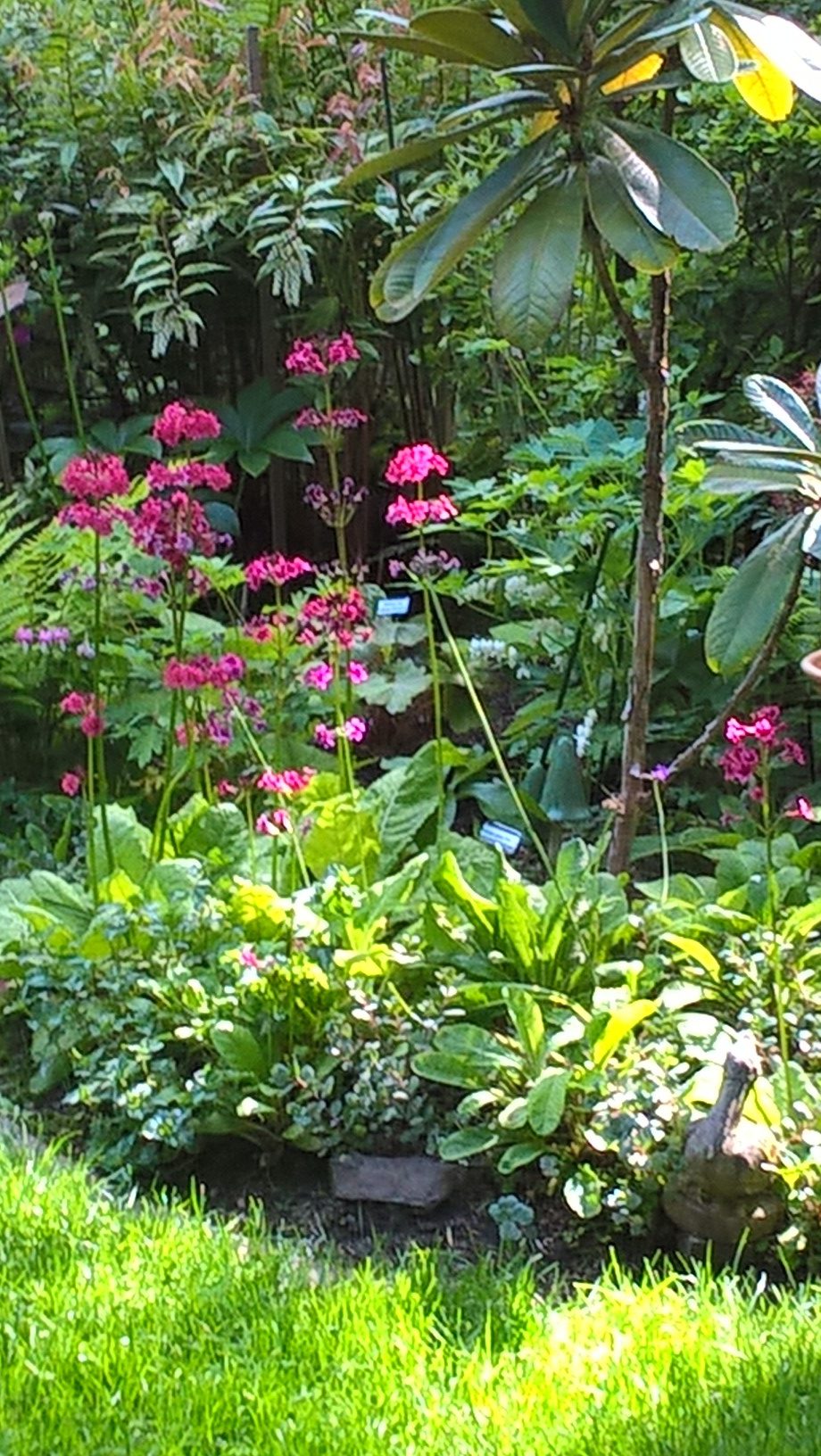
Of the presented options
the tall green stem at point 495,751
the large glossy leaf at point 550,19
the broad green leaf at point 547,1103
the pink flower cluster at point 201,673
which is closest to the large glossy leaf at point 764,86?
the large glossy leaf at point 550,19

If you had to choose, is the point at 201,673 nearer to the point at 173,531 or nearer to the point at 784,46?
the point at 173,531

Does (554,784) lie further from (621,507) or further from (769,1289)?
(769,1289)

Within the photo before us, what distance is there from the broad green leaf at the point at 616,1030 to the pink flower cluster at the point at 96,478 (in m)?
1.17

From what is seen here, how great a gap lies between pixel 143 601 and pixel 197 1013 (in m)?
1.40

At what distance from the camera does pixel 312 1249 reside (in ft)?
7.07

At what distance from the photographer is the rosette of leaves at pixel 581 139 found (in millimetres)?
2102

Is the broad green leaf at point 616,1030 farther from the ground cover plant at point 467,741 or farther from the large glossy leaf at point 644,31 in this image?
the large glossy leaf at point 644,31

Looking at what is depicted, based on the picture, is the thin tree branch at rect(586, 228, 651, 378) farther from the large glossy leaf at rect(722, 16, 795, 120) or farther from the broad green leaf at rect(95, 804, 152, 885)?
the broad green leaf at rect(95, 804, 152, 885)

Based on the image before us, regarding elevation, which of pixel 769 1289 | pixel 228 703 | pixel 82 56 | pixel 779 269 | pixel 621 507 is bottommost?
pixel 769 1289

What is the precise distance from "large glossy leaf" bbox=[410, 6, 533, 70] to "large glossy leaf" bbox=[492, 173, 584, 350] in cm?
22

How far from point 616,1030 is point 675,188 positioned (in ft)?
3.91

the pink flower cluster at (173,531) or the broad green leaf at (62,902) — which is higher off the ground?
the pink flower cluster at (173,531)

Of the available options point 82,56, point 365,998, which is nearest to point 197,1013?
point 365,998

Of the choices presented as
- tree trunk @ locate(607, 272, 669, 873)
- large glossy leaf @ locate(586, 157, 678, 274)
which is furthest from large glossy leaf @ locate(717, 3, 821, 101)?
tree trunk @ locate(607, 272, 669, 873)
